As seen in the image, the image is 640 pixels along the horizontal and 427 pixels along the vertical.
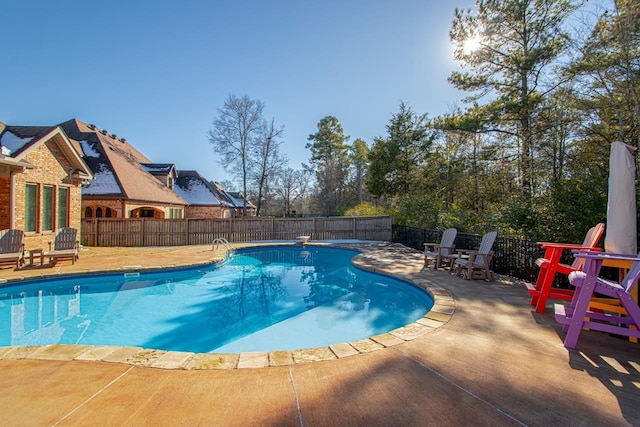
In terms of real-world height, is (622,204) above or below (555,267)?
above

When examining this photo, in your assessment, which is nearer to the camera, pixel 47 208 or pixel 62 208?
pixel 47 208

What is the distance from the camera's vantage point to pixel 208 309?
5969 mm

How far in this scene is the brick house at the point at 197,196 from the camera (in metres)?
21.5

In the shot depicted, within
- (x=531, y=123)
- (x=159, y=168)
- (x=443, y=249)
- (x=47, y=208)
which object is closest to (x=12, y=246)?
(x=47, y=208)

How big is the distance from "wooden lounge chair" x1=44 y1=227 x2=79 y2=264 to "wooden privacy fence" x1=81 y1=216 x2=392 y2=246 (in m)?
4.81

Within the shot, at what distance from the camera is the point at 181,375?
7.73ft

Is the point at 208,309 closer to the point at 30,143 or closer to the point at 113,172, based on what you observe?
the point at 30,143

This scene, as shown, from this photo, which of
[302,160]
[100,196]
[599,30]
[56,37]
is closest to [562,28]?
[599,30]

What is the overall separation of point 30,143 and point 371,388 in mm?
12160

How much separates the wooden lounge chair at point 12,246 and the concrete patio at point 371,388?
675 centimetres

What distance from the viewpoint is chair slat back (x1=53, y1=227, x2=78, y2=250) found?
8.30 m

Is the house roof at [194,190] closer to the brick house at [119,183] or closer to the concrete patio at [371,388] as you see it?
the brick house at [119,183]

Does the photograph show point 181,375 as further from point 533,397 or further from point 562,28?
point 562,28

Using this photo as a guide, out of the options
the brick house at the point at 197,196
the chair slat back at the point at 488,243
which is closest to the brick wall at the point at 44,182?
the brick house at the point at 197,196
